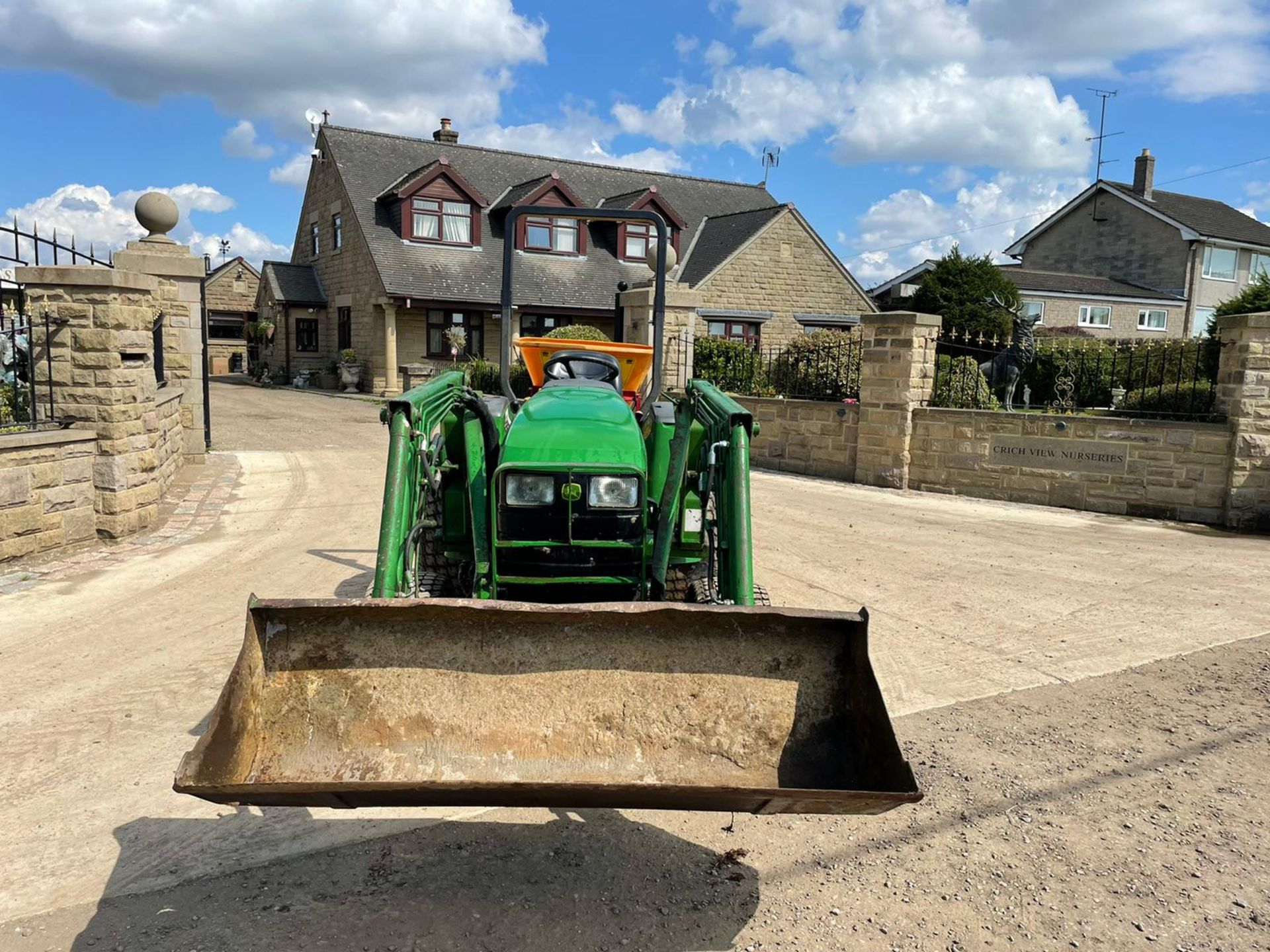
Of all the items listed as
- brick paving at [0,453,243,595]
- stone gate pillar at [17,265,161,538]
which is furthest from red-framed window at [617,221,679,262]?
stone gate pillar at [17,265,161,538]

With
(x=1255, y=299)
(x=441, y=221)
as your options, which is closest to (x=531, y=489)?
(x=1255, y=299)

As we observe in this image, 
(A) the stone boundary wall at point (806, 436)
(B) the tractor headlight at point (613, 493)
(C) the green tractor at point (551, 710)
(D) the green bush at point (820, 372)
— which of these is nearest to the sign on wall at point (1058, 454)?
A: (A) the stone boundary wall at point (806, 436)

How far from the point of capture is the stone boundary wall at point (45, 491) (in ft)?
22.9

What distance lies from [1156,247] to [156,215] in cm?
3724

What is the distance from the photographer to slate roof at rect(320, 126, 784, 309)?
27.4m

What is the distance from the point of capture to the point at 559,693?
317 centimetres

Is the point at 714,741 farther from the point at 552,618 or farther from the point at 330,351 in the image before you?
the point at 330,351

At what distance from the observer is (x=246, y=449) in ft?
46.1

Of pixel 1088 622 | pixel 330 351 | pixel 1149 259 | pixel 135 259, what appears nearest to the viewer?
pixel 1088 622

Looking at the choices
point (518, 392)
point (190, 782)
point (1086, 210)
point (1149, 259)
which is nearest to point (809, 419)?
point (518, 392)

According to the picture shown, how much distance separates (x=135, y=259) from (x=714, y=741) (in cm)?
1122

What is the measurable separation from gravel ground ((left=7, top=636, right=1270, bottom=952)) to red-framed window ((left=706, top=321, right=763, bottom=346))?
25.0 meters

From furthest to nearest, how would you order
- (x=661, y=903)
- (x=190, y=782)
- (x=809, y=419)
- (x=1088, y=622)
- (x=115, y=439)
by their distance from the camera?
(x=809, y=419)
(x=115, y=439)
(x=1088, y=622)
(x=661, y=903)
(x=190, y=782)

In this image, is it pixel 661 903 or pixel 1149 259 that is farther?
pixel 1149 259
